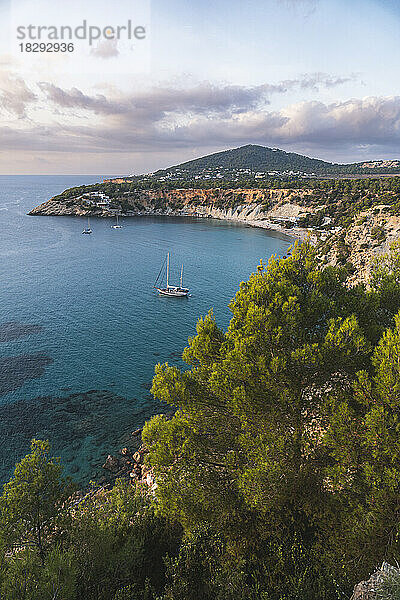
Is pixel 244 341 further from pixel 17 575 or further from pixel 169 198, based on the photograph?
pixel 169 198

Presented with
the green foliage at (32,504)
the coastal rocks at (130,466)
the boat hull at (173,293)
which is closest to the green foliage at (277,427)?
the green foliage at (32,504)

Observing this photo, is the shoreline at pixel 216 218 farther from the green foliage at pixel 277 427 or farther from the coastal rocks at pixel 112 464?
the green foliage at pixel 277 427

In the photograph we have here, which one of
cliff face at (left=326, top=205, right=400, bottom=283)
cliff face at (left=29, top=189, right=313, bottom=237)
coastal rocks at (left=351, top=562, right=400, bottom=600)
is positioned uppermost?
cliff face at (left=29, top=189, right=313, bottom=237)

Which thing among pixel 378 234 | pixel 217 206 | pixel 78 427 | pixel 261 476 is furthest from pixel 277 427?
pixel 217 206

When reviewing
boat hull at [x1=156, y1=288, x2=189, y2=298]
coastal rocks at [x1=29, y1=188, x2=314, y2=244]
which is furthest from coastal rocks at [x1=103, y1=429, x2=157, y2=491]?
coastal rocks at [x1=29, y1=188, x2=314, y2=244]


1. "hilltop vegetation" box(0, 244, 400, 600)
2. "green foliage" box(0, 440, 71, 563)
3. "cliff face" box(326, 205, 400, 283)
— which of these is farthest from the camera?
"cliff face" box(326, 205, 400, 283)

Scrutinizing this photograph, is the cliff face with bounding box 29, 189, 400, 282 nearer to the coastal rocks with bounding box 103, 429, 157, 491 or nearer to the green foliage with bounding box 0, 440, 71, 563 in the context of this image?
the coastal rocks with bounding box 103, 429, 157, 491

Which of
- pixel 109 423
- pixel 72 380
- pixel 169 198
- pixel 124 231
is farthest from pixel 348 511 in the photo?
pixel 169 198
